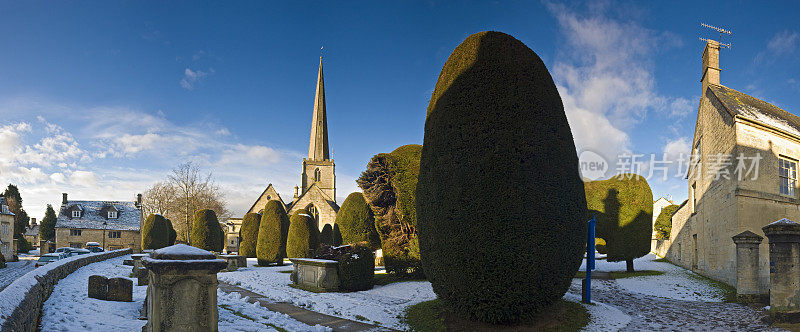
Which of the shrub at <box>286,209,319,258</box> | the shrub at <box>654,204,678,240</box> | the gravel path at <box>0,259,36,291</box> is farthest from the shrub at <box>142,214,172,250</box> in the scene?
the shrub at <box>654,204,678,240</box>

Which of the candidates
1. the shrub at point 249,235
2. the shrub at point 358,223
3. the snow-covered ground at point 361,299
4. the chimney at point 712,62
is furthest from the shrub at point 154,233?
the chimney at point 712,62

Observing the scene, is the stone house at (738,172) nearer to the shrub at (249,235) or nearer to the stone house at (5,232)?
the shrub at (249,235)

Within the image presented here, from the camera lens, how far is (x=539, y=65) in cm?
820

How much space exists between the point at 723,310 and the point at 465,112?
389 inches

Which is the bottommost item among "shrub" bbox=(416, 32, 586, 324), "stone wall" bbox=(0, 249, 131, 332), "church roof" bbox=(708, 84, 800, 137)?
"stone wall" bbox=(0, 249, 131, 332)

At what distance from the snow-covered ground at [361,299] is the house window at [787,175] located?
14.9m

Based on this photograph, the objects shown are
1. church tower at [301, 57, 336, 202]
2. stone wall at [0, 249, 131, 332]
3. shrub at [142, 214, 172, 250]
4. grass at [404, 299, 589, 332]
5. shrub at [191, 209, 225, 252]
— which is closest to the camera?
stone wall at [0, 249, 131, 332]

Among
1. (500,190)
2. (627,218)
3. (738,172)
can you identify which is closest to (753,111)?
(738,172)

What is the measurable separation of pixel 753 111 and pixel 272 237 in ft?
79.1

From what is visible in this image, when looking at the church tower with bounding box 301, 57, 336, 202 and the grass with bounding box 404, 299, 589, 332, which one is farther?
the church tower with bounding box 301, 57, 336, 202

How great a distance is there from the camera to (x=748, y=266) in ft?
39.0

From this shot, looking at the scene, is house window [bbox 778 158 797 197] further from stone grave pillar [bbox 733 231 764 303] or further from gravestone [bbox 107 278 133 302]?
gravestone [bbox 107 278 133 302]

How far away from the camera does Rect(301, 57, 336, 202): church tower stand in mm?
55812

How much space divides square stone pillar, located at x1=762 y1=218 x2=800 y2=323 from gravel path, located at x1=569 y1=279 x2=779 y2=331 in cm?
68
